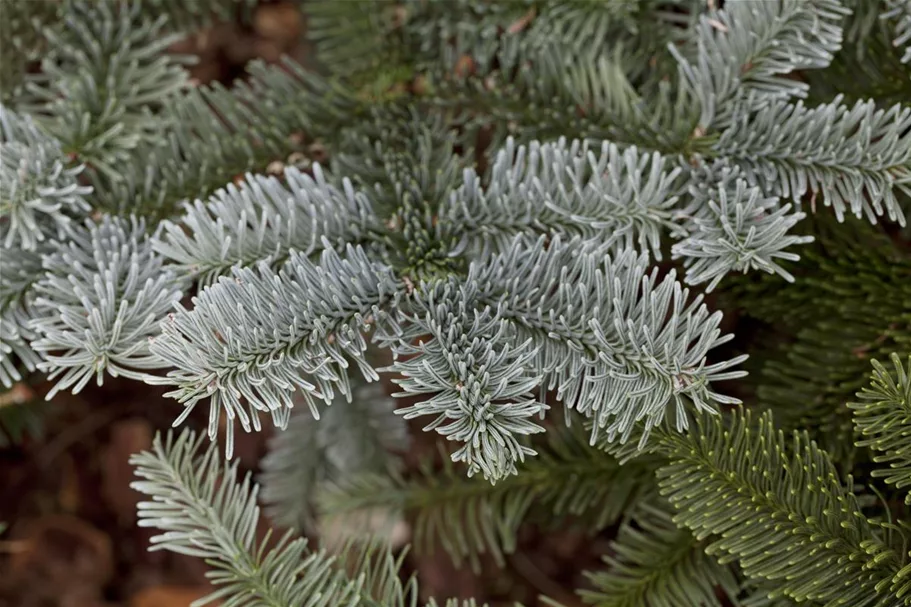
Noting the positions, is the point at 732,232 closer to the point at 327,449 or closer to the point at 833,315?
the point at 833,315

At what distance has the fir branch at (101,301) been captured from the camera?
49 cm

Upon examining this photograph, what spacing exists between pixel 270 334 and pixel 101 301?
0.44 feet

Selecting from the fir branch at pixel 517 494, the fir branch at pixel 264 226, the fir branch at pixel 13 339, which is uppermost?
the fir branch at pixel 264 226

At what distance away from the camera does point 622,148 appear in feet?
1.97

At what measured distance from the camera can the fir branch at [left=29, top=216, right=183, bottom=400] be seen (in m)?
0.49

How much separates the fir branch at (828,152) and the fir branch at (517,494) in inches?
9.9

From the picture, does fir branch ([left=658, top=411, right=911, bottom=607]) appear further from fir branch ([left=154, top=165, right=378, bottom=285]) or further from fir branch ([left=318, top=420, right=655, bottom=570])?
fir branch ([left=154, top=165, right=378, bottom=285])

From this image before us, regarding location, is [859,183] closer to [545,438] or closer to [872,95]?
[872,95]

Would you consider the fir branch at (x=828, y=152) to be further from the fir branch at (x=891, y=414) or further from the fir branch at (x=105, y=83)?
the fir branch at (x=105, y=83)

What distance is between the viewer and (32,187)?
55 cm

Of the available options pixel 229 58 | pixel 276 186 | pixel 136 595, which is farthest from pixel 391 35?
pixel 136 595

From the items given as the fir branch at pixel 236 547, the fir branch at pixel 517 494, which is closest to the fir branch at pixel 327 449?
the fir branch at pixel 517 494

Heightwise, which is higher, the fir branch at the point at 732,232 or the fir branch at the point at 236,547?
the fir branch at the point at 732,232

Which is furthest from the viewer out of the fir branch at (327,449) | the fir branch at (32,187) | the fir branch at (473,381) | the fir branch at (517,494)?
the fir branch at (327,449)
